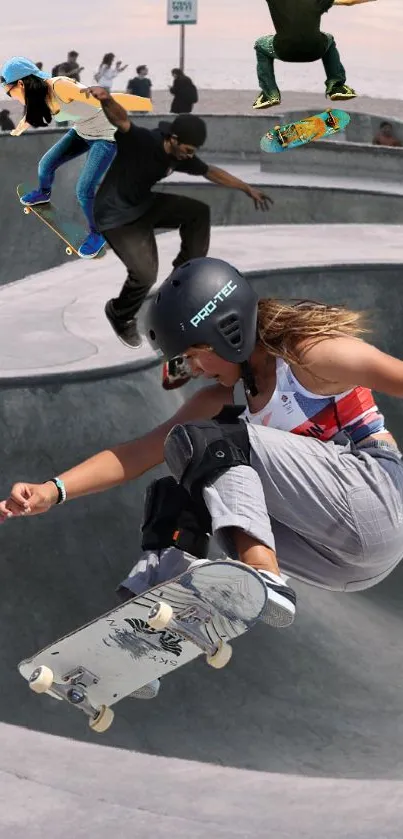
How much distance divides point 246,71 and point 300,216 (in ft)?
208

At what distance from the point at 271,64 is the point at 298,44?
780mm

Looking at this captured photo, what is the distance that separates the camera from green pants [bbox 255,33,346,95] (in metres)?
→ 7.32

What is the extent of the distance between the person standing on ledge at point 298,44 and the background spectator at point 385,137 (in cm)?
1839

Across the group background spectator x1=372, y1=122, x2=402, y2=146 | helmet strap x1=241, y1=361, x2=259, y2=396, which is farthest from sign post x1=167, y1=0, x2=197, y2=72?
helmet strap x1=241, y1=361, x2=259, y2=396

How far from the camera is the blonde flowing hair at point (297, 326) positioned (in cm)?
424

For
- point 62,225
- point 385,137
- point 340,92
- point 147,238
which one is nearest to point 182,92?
point 385,137

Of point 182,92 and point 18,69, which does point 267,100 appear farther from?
point 182,92

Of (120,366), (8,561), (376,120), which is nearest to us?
(8,561)

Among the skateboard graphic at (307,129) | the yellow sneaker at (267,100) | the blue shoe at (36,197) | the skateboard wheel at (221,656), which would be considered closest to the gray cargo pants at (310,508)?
the skateboard wheel at (221,656)

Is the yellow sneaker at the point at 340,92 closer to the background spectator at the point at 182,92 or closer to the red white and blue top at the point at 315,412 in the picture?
the red white and blue top at the point at 315,412

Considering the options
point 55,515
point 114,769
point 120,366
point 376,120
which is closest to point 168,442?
point 114,769

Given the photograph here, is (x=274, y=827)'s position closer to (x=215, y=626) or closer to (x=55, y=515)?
(x=215, y=626)

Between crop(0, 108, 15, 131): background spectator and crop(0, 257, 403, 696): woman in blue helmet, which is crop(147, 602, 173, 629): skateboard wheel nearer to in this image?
crop(0, 257, 403, 696): woman in blue helmet

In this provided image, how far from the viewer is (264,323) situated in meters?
4.43
